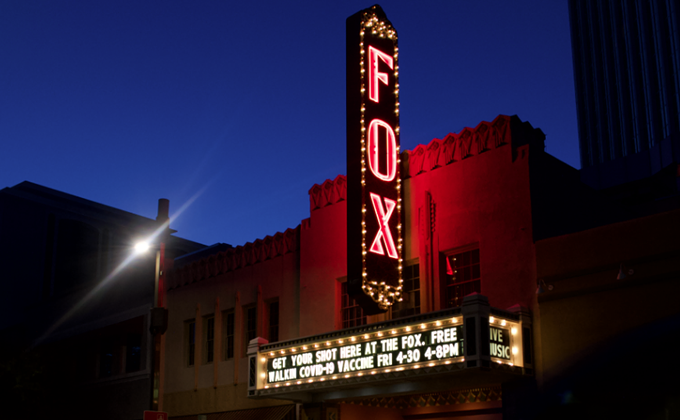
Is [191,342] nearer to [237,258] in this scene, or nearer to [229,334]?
[229,334]

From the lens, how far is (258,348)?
1831 cm

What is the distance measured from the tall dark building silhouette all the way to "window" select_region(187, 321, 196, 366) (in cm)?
10205

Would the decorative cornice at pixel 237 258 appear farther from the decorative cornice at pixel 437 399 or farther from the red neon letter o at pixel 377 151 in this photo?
the decorative cornice at pixel 437 399

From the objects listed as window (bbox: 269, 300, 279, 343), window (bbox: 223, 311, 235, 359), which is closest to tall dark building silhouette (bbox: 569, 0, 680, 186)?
window (bbox: 223, 311, 235, 359)

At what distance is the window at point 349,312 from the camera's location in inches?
725

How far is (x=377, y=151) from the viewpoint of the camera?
16953 mm

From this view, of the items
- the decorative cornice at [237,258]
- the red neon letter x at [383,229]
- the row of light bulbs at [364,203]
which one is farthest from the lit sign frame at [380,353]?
the decorative cornice at [237,258]

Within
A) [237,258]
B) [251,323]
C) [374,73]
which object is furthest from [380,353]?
[237,258]

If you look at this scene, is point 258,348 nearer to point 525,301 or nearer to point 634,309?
point 525,301

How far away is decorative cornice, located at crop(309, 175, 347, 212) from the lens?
19.4 metres

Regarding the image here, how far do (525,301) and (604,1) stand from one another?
5238 inches

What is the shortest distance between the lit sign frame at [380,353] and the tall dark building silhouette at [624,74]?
348 ft

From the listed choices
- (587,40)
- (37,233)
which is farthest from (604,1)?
(37,233)

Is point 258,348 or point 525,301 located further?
point 258,348
